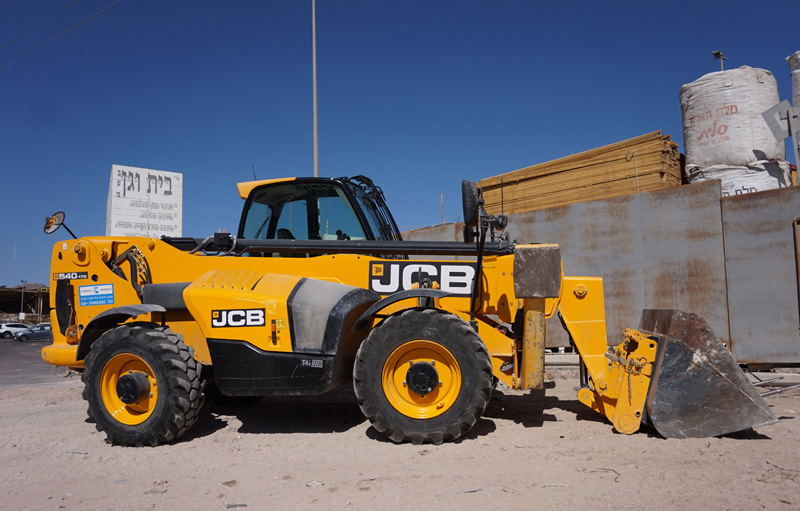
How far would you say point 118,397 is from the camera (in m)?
5.07

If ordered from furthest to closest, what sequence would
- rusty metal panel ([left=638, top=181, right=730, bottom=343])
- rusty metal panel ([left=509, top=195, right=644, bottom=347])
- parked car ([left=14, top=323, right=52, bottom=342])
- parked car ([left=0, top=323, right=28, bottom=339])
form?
parked car ([left=0, top=323, right=28, bottom=339]), parked car ([left=14, top=323, right=52, bottom=342]), rusty metal panel ([left=509, top=195, right=644, bottom=347]), rusty metal panel ([left=638, top=181, right=730, bottom=343])

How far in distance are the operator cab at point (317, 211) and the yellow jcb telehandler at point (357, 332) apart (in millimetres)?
24

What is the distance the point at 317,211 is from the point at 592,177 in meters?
5.69

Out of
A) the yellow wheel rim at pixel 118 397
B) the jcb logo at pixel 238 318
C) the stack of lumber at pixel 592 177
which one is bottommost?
the yellow wheel rim at pixel 118 397

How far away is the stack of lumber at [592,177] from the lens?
29.2 ft

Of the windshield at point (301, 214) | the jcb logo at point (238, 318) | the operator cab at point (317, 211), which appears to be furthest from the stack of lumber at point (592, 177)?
the jcb logo at point (238, 318)

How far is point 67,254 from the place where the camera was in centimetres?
587

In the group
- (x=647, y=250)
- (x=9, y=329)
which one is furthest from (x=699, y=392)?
(x=9, y=329)

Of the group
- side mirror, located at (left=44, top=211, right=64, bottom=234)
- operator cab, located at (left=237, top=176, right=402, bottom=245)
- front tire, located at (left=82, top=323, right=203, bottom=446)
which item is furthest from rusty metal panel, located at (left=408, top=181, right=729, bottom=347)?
side mirror, located at (left=44, top=211, right=64, bottom=234)

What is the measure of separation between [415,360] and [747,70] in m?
6.78

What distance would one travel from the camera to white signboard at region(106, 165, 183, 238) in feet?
41.3

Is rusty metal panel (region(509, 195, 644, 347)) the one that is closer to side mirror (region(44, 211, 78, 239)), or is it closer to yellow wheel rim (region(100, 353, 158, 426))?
yellow wheel rim (region(100, 353, 158, 426))

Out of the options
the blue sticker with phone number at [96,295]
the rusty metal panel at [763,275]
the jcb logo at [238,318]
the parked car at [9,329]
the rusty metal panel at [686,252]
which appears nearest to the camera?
the jcb logo at [238,318]

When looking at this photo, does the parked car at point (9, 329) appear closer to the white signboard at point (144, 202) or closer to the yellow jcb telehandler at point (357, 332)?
the white signboard at point (144, 202)
